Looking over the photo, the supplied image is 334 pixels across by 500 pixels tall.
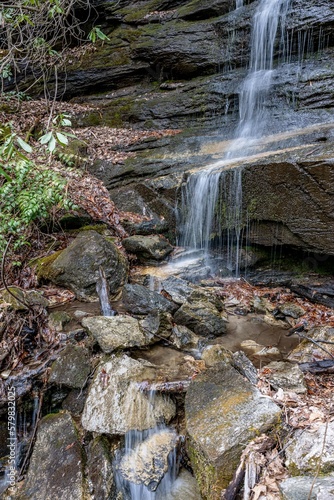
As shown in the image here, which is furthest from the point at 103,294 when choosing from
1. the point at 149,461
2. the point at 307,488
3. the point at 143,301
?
the point at 307,488

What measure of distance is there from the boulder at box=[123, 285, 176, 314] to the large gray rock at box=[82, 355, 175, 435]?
45.4 inches

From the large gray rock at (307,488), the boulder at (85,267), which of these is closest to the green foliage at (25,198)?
the boulder at (85,267)

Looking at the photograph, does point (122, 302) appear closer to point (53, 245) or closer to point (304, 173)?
point (53, 245)

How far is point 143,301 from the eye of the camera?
177 inches

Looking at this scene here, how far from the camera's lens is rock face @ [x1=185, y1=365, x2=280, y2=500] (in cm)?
219

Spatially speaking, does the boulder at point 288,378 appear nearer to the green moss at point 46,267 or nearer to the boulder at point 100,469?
the boulder at point 100,469

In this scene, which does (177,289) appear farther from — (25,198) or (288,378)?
(25,198)

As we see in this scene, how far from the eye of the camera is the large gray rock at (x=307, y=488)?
1571 millimetres

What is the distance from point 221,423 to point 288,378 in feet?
2.70

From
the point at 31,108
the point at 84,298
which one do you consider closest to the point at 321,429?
the point at 84,298

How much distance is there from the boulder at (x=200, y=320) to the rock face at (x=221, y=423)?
141 cm

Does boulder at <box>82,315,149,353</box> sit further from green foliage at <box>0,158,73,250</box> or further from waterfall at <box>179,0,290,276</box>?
waterfall at <box>179,0,290,276</box>

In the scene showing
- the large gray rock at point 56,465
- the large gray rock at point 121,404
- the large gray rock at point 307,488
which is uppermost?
the large gray rock at point 307,488

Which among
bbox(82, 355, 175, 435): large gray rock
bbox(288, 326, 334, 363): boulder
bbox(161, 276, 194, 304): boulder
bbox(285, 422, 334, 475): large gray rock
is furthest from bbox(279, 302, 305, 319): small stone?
bbox(285, 422, 334, 475): large gray rock
